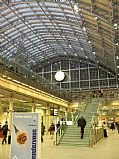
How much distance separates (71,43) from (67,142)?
30.5 metres

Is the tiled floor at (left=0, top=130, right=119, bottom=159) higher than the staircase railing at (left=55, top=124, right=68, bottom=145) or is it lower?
lower

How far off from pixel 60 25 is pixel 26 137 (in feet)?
102

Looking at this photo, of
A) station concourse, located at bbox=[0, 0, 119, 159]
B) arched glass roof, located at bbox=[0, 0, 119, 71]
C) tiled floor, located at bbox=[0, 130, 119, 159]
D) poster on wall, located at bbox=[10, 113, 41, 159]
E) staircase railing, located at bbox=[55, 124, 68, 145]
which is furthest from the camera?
arched glass roof, located at bbox=[0, 0, 119, 71]

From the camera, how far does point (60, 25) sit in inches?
1437

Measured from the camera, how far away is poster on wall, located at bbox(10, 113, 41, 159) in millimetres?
6840

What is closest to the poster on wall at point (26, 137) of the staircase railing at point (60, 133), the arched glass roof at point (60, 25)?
the staircase railing at point (60, 133)

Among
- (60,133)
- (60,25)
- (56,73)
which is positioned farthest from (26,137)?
(60,25)

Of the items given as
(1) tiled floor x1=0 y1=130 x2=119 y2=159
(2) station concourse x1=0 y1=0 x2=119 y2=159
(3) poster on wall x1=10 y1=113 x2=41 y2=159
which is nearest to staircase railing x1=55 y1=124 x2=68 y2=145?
(2) station concourse x1=0 y1=0 x2=119 y2=159

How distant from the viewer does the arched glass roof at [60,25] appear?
87.0 feet

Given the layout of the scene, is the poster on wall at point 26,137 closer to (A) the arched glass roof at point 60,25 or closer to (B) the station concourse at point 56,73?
(B) the station concourse at point 56,73

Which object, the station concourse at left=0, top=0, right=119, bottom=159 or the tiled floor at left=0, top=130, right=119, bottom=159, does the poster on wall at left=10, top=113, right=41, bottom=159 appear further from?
the tiled floor at left=0, top=130, right=119, bottom=159

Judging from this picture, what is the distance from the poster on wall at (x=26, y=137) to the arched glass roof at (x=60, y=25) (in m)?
17.8

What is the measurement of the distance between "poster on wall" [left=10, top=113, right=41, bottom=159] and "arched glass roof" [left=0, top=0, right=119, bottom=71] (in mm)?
17848

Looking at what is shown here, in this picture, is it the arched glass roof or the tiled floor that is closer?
the tiled floor
